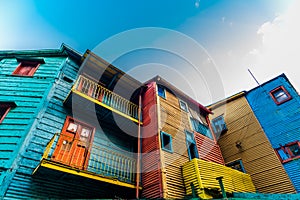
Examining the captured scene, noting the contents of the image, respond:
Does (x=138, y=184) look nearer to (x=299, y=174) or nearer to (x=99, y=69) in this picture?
(x=99, y=69)

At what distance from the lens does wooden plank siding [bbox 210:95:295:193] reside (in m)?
12.2

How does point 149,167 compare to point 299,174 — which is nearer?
point 149,167

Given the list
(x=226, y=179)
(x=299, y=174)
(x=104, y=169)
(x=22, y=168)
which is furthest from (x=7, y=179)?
(x=299, y=174)

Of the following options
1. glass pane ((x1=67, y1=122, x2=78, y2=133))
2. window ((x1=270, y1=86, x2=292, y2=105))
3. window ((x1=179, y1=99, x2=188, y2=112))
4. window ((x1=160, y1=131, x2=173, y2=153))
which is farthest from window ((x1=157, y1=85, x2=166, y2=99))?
window ((x1=270, y1=86, x2=292, y2=105))

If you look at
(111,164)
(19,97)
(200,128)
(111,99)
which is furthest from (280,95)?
(19,97)

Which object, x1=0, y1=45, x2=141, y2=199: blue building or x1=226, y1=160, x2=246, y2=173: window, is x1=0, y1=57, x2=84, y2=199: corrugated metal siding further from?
x1=226, y1=160, x2=246, y2=173: window

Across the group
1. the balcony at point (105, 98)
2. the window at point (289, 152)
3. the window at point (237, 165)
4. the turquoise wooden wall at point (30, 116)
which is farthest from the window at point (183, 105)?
the turquoise wooden wall at point (30, 116)

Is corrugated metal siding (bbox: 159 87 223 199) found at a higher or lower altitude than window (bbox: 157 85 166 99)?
lower

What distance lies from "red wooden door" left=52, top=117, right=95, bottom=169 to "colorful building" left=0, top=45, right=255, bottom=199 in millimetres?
45

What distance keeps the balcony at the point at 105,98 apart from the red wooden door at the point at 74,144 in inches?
56.0

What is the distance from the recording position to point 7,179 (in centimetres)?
636

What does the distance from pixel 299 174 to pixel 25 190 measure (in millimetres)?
15589

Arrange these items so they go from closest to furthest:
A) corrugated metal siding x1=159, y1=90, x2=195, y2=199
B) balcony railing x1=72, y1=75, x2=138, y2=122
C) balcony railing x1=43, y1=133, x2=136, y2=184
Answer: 1. balcony railing x1=43, y1=133, x2=136, y2=184
2. corrugated metal siding x1=159, y1=90, x2=195, y2=199
3. balcony railing x1=72, y1=75, x2=138, y2=122

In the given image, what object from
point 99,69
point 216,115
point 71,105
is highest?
point 216,115
